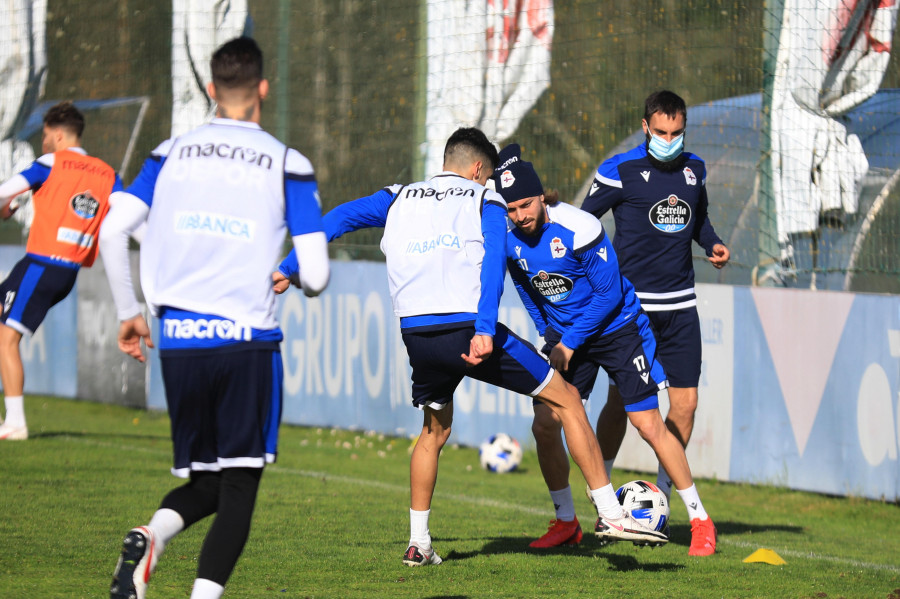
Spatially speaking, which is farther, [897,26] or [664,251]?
[897,26]

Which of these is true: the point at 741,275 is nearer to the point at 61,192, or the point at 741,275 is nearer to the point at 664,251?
the point at 664,251

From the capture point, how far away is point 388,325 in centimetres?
1202

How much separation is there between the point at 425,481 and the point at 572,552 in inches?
39.6

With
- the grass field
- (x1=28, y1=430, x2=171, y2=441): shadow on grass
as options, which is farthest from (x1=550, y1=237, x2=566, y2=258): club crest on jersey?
(x1=28, y1=430, x2=171, y2=441): shadow on grass

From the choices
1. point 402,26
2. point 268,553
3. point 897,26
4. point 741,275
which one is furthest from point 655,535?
point 402,26

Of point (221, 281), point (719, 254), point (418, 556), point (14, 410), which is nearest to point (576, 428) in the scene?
point (418, 556)

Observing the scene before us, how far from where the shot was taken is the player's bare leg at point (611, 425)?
716 cm

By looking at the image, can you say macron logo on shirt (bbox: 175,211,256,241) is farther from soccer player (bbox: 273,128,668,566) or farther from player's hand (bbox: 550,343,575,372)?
player's hand (bbox: 550,343,575,372)

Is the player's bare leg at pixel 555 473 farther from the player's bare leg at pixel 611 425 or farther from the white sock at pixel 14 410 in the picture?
the white sock at pixel 14 410

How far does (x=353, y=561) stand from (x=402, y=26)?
7.94 metres

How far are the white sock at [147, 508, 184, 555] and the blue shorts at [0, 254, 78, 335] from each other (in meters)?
5.83

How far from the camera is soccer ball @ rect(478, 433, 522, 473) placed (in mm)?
10297

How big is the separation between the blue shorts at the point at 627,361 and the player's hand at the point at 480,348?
1293 mm

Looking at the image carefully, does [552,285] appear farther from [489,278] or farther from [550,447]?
[489,278]
